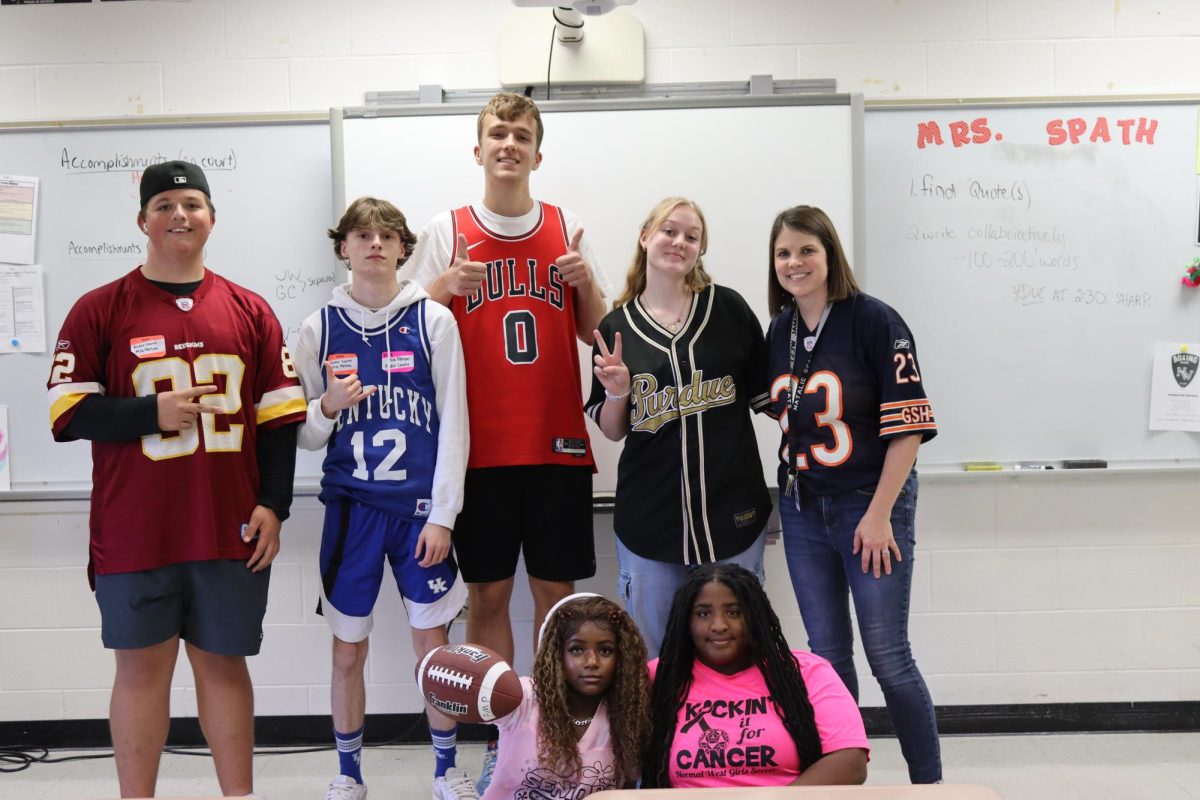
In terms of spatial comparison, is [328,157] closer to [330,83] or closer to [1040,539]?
[330,83]

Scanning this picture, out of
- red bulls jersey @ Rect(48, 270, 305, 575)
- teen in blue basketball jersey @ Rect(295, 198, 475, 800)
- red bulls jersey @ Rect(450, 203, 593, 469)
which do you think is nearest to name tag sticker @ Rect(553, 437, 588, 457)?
red bulls jersey @ Rect(450, 203, 593, 469)

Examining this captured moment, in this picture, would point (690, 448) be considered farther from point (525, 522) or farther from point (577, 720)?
point (577, 720)

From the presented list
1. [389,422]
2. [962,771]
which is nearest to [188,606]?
[389,422]

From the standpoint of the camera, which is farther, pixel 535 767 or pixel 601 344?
pixel 601 344

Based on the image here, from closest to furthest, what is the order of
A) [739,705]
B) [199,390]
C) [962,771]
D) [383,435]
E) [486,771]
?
1. [739,705]
2. [199,390]
3. [383,435]
4. [486,771]
5. [962,771]

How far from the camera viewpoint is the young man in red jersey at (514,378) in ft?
8.27

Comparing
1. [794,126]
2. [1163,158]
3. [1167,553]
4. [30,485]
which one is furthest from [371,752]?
[1163,158]

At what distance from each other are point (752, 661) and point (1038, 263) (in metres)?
1.85

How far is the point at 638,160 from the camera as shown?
2.93m

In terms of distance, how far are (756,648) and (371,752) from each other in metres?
1.71

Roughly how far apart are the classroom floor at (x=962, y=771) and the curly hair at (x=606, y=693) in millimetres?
1132

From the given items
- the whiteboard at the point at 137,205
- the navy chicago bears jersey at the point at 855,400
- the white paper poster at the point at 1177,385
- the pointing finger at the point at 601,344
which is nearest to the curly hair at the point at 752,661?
the navy chicago bears jersey at the point at 855,400

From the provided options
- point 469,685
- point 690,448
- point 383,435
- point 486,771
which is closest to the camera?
point 469,685

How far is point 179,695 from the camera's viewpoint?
10.3 ft
